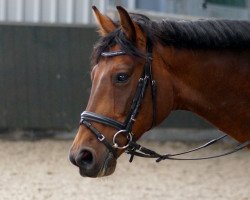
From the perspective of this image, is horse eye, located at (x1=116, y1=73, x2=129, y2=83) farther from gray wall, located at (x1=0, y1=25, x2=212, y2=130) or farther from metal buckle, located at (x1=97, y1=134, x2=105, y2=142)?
gray wall, located at (x1=0, y1=25, x2=212, y2=130)

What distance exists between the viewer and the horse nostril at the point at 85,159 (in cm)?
373

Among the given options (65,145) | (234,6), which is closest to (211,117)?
(234,6)

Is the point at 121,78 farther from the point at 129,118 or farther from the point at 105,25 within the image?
the point at 105,25

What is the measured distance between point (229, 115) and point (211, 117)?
99 millimetres

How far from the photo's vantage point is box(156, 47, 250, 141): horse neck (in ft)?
13.1

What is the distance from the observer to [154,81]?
3.86m

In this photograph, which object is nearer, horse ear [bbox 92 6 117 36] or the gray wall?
horse ear [bbox 92 6 117 36]

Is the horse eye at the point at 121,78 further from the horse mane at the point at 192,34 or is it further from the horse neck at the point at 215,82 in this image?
the horse neck at the point at 215,82

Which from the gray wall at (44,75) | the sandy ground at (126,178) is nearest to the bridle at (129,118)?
the sandy ground at (126,178)

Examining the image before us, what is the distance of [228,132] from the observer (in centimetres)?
407

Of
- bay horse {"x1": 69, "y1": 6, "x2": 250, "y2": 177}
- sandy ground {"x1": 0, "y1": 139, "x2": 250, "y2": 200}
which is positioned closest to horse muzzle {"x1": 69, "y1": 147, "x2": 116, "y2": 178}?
bay horse {"x1": 69, "y1": 6, "x2": 250, "y2": 177}

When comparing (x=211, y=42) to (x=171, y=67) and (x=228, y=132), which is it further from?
(x=228, y=132)

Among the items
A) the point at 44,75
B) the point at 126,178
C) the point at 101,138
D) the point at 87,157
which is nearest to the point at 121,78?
the point at 101,138

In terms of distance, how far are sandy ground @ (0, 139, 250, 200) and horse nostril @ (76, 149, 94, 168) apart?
3163 millimetres
